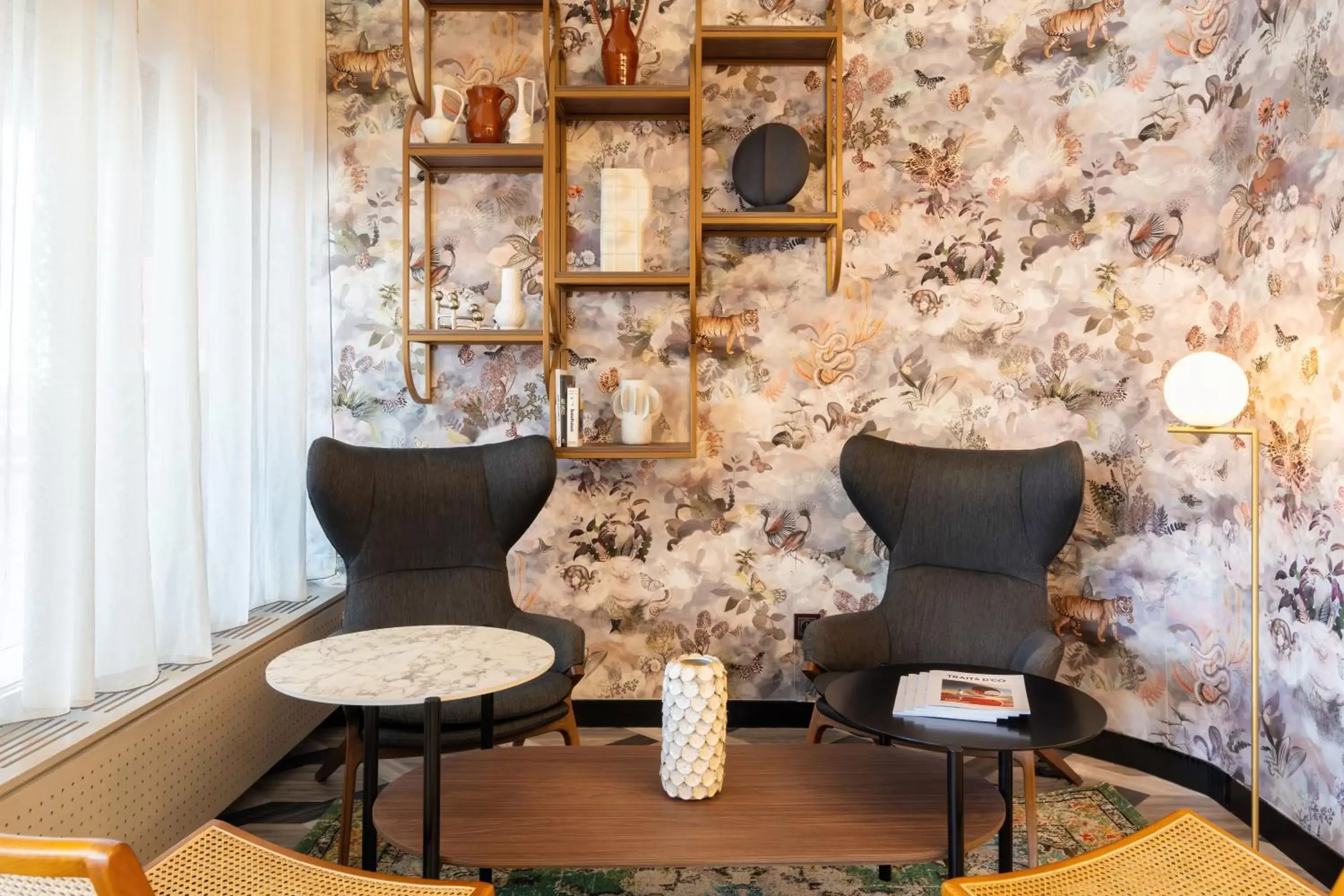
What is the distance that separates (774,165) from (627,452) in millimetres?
1002

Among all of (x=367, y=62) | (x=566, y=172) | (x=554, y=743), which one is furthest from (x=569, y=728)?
(x=367, y=62)

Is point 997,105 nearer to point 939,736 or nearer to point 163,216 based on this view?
point 939,736

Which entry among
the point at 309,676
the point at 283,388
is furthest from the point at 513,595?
the point at 309,676

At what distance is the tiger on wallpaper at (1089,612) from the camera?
2943mm

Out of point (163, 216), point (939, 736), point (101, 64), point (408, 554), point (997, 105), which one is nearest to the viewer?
point (939, 736)

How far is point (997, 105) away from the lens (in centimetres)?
301

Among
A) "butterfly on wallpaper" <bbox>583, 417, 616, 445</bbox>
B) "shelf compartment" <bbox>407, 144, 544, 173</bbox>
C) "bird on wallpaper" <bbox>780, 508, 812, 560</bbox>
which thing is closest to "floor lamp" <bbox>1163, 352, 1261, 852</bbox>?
"bird on wallpaper" <bbox>780, 508, 812, 560</bbox>

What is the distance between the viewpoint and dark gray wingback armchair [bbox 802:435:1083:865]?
254cm

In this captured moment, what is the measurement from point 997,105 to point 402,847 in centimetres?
274

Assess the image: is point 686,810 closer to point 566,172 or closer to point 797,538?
point 797,538

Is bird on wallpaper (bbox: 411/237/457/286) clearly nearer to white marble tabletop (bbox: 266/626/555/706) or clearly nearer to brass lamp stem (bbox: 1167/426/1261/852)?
white marble tabletop (bbox: 266/626/555/706)

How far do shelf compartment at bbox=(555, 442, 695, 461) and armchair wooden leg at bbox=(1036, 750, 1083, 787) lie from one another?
4.50 feet

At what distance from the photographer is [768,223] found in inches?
114

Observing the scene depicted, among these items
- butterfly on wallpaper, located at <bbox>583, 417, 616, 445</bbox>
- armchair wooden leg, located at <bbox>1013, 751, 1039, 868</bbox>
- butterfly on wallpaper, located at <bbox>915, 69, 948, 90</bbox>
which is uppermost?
butterfly on wallpaper, located at <bbox>915, 69, 948, 90</bbox>
